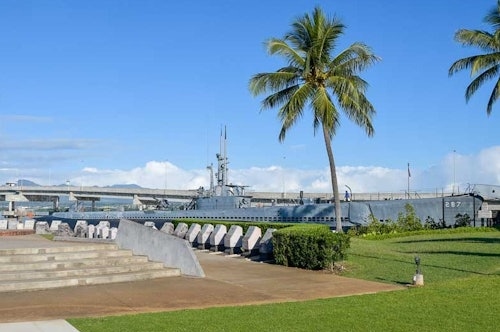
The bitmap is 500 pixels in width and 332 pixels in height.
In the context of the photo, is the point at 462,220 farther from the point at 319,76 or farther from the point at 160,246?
the point at 160,246

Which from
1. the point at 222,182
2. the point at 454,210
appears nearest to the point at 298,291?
the point at 454,210

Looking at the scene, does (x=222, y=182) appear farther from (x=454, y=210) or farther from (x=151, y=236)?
(x=151, y=236)

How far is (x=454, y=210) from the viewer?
3672 centimetres

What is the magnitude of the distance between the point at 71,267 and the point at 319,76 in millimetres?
14864

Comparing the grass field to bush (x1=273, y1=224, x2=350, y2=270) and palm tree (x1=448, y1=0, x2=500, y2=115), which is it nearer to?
bush (x1=273, y1=224, x2=350, y2=270)

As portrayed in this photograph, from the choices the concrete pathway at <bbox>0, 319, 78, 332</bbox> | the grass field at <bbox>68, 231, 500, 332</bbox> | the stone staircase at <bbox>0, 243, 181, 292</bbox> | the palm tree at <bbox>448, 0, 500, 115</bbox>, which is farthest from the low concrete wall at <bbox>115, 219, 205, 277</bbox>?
the palm tree at <bbox>448, 0, 500, 115</bbox>

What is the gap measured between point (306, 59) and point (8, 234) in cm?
1473

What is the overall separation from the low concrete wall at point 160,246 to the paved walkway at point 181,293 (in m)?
0.59

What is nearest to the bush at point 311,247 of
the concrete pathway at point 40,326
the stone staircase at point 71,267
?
the stone staircase at point 71,267

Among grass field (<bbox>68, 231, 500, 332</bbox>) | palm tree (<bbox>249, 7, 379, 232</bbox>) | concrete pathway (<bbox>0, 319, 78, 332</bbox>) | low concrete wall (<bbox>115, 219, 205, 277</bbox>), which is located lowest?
concrete pathway (<bbox>0, 319, 78, 332</bbox>)

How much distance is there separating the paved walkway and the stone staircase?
379mm

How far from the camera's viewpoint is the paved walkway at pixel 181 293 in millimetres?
9797

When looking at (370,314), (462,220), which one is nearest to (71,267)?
(370,314)

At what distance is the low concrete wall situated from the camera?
1427cm
